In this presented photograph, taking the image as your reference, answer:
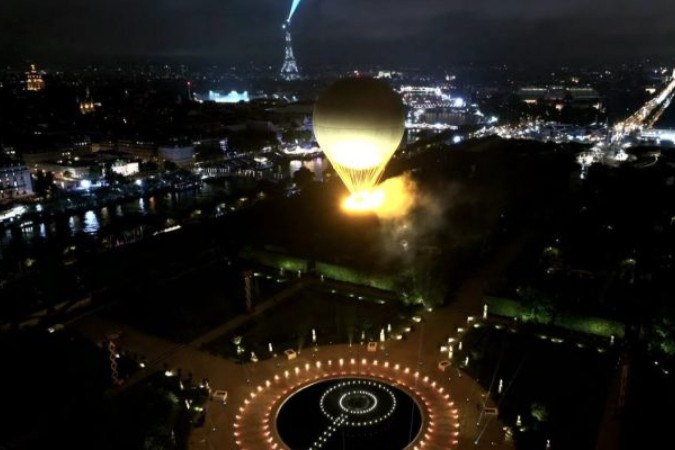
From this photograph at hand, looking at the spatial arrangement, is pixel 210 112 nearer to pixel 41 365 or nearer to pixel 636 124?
pixel 636 124

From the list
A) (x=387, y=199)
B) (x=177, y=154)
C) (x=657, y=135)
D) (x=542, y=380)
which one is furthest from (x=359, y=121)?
(x=657, y=135)

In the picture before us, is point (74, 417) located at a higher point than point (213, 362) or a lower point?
higher

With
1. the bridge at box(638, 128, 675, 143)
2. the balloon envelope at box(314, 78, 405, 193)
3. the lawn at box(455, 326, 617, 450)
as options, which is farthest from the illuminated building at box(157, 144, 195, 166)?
the bridge at box(638, 128, 675, 143)

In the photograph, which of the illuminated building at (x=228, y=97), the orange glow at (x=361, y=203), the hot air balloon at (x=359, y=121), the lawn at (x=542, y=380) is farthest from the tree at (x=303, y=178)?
the illuminated building at (x=228, y=97)

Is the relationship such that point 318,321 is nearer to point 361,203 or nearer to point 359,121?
point 359,121

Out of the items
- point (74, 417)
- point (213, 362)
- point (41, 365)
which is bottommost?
point (213, 362)

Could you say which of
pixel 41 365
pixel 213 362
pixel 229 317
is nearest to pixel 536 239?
pixel 229 317

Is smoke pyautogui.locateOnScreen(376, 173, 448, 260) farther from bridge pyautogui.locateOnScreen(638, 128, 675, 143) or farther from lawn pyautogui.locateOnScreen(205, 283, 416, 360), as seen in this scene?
bridge pyautogui.locateOnScreen(638, 128, 675, 143)

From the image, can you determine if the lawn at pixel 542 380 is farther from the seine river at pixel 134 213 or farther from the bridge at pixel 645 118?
the bridge at pixel 645 118

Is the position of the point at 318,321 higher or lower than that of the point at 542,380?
higher
